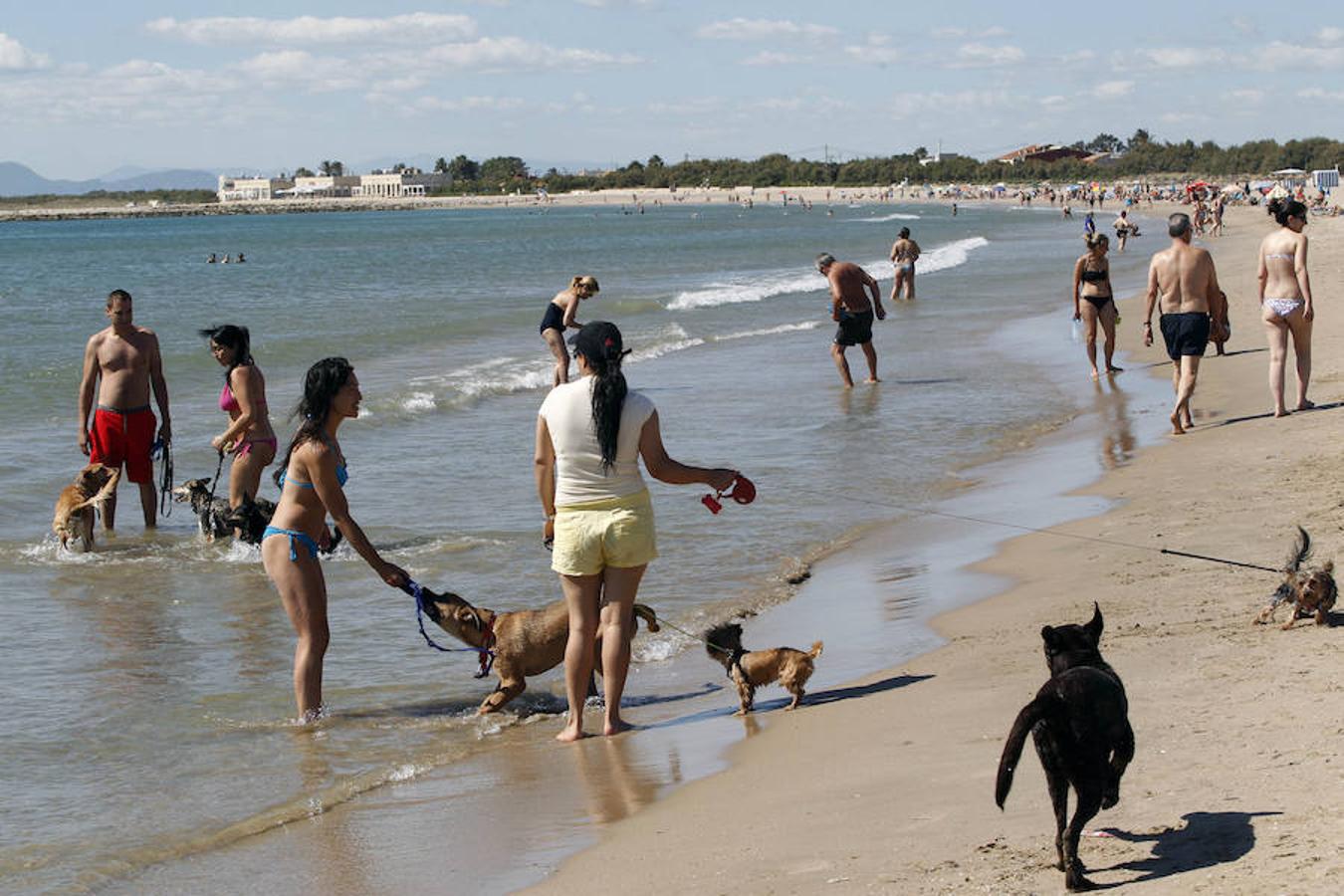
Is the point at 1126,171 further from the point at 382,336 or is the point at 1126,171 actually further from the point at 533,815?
the point at 533,815

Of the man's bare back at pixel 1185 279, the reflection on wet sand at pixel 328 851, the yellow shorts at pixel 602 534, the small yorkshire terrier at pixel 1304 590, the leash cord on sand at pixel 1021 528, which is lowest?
the reflection on wet sand at pixel 328 851

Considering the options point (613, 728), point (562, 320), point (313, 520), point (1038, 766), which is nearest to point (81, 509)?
point (313, 520)

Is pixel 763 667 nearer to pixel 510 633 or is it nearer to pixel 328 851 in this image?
pixel 510 633

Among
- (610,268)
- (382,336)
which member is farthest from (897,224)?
(382,336)

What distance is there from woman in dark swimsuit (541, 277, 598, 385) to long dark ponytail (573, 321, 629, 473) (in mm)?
9631

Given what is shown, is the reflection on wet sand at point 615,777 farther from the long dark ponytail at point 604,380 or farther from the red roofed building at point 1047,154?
the red roofed building at point 1047,154

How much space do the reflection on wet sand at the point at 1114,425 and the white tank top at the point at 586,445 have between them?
20.1ft

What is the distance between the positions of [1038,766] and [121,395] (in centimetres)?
772

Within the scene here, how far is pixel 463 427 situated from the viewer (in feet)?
51.7

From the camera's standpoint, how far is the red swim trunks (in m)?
10.6

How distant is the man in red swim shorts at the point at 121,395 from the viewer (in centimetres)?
1050

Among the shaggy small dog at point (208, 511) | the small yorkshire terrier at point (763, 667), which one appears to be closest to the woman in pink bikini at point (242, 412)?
the shaggy small dog at point (208, 511)

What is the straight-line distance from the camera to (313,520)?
6441 millimetres

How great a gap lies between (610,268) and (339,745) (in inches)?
1871
